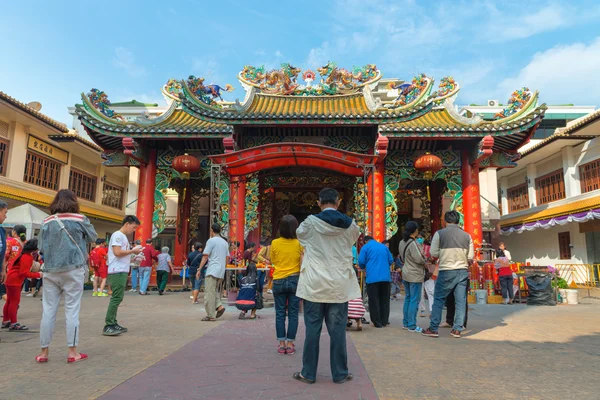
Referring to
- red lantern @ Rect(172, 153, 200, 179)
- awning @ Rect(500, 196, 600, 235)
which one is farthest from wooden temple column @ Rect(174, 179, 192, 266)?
awning @ Rect(500, 196, 600, 235)

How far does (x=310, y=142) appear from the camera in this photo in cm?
1223

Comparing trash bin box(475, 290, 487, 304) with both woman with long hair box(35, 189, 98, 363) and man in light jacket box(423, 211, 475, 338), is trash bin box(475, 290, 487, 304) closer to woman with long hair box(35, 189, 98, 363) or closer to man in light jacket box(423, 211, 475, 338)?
man in light jacket box(423, 211, 475, 338)

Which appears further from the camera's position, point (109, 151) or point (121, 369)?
point (109, 151)

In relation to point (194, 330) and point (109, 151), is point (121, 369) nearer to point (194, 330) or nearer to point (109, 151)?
point (194, 330)

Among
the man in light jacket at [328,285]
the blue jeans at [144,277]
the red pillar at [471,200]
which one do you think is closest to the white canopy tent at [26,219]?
the blue jeans at [144,277]

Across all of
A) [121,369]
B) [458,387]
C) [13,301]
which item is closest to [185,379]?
[121,369]

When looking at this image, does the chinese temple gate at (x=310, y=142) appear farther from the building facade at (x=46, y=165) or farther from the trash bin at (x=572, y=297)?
the building facade at (x=46, y=165)

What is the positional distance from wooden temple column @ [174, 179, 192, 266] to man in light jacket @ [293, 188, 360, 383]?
39.3 feet

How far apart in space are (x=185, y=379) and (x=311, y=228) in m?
1.70

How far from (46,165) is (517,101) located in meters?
17.9

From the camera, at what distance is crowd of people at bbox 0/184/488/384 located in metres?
3.44

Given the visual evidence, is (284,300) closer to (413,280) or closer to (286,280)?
(286,280)

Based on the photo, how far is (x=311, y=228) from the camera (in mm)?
3582

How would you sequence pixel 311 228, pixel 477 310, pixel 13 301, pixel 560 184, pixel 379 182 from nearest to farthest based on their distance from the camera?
pixel 311 228, pixel 13 301, pixel 477 310, pixel 379 182, pixel 560 184
